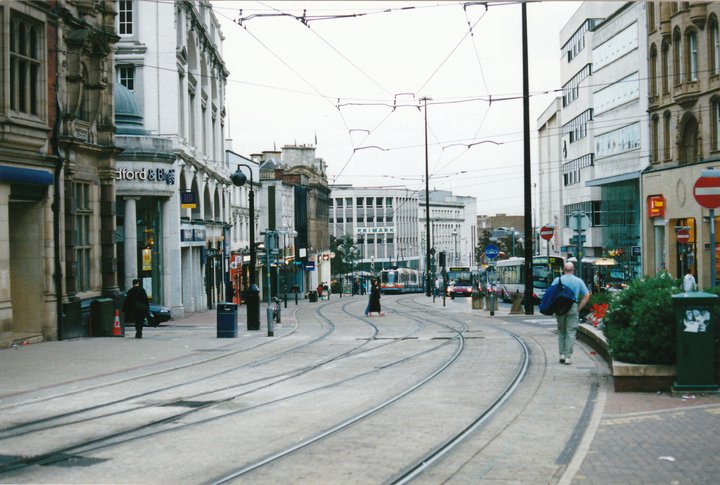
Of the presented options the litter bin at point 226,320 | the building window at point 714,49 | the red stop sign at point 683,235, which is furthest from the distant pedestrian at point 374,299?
the building window at point 714,49

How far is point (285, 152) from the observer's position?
110m

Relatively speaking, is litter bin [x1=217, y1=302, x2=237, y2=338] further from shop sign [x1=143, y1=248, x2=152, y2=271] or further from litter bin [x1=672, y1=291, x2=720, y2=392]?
shop sign [x1=143, y1=248, x2=152, y2=271]

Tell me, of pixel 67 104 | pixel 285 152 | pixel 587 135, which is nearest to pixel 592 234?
pixel 587 135

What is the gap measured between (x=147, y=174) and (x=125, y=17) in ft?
23.7

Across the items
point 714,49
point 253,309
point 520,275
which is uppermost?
point 714,49

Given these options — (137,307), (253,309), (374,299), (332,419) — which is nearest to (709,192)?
(332,419)

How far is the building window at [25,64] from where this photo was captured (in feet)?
72.1

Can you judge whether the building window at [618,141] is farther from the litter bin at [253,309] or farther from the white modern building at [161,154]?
the litter bin at [253,309]

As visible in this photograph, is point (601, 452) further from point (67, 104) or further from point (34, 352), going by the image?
point (67, 104)

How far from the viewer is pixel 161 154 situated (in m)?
39.6

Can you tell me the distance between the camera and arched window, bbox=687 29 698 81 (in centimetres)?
4200

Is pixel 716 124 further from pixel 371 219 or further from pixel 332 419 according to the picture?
pixel 371 219

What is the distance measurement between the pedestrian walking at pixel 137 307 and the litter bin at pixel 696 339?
55.9ft

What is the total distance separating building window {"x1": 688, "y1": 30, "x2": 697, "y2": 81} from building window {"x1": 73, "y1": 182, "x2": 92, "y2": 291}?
27.9 metres
